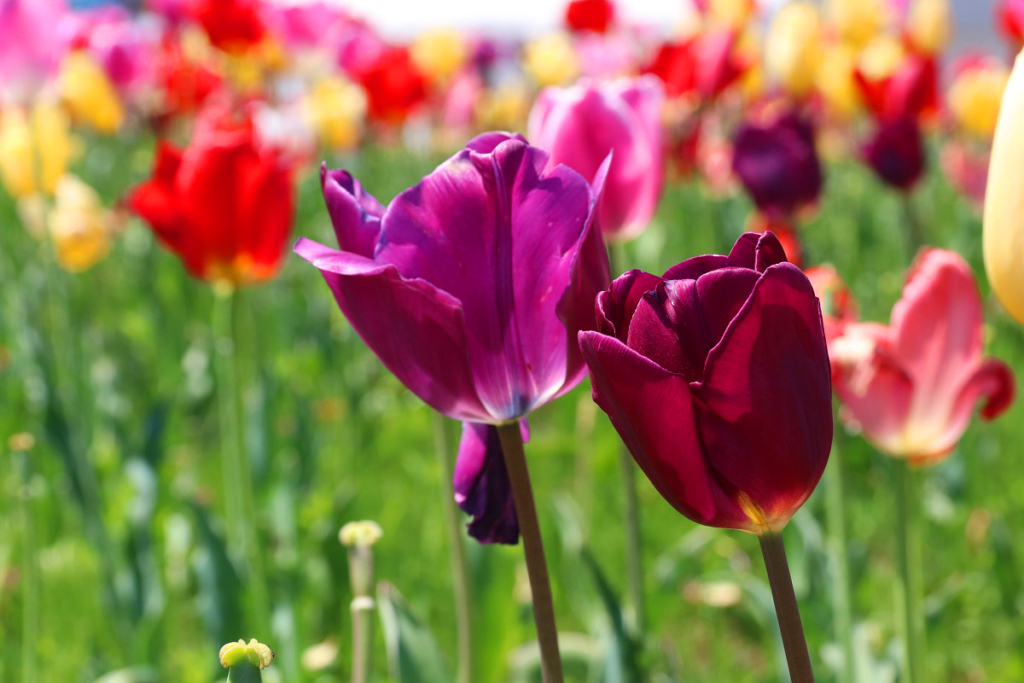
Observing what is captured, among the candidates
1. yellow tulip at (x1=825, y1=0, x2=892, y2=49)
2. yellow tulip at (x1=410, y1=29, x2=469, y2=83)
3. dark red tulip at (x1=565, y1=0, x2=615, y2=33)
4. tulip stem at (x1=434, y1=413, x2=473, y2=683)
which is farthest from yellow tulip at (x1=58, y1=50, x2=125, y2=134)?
tulip stem at (x1=434, y1=413, x2=473, y2=683)

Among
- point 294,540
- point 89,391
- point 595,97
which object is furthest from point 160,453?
point 595,97

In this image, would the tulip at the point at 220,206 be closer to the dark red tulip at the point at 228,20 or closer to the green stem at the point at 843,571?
the green stem at the point at 843,571

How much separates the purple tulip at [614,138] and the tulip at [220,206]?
1.31 ft

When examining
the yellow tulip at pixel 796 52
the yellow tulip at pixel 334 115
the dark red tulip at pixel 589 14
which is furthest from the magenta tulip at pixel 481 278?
the yellow tulip at pixel 334 115

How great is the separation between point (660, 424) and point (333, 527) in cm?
110

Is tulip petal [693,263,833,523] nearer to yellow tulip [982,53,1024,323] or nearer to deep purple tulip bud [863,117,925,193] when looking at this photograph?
yellow tulip [982,53,1024,323]

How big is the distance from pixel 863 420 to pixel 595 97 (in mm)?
417

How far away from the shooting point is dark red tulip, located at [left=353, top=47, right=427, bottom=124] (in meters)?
3.06

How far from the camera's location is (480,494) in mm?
573

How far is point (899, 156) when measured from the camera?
229 centimetres

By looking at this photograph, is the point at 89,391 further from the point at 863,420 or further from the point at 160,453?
the point at 863,420

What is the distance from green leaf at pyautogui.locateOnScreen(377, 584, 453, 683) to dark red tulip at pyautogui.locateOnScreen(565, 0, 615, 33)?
278 cm

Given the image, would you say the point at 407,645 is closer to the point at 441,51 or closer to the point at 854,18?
the point at 854,18

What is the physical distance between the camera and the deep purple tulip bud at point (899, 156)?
2.29m
